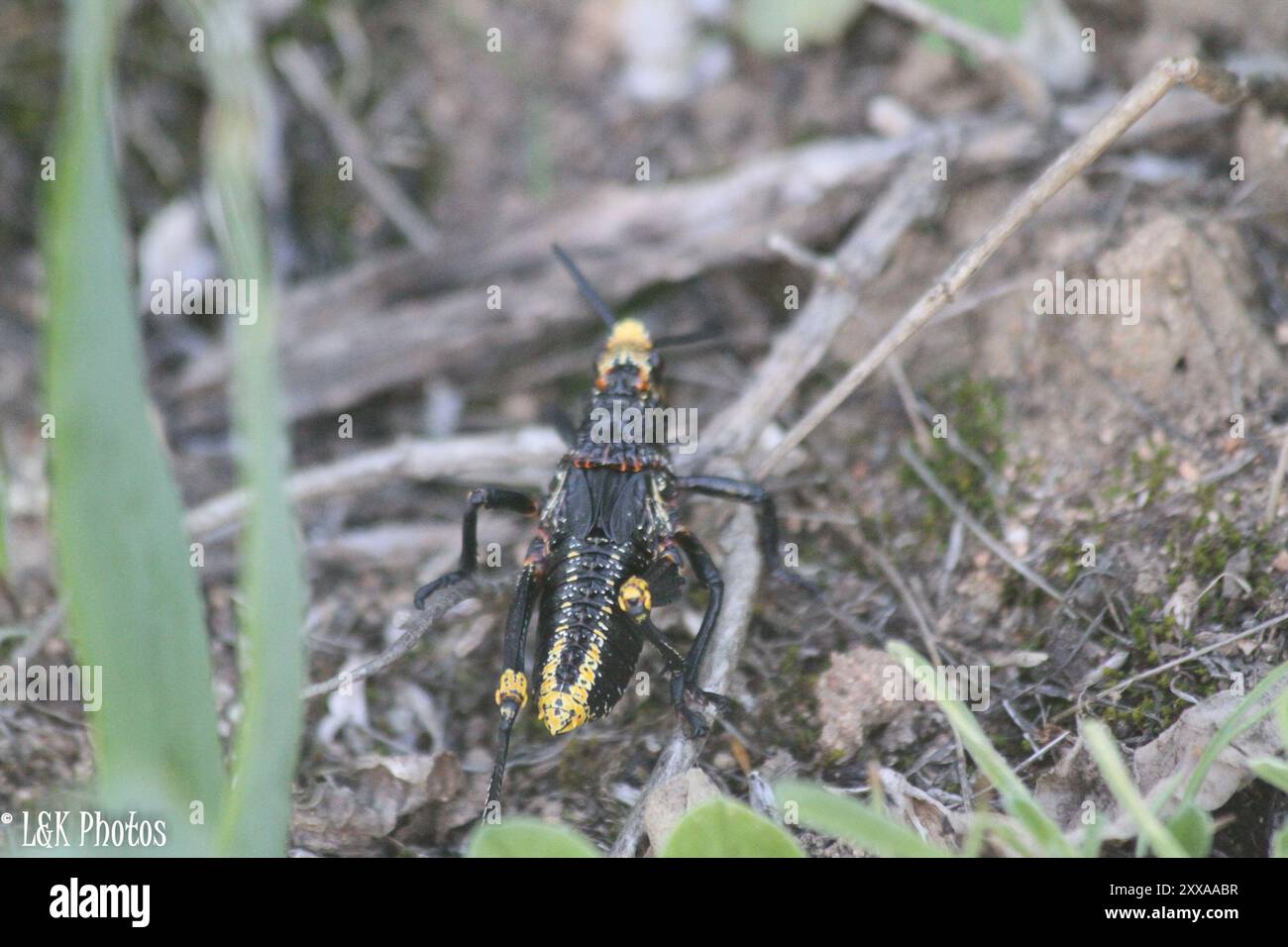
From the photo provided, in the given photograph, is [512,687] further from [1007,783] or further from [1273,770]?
[1273,770]

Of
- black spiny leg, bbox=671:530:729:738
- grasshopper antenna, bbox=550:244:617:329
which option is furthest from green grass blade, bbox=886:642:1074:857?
grasshopper antenna, bbox=550:244:617:329

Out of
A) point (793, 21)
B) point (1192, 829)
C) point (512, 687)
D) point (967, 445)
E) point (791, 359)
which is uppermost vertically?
point (793, 21)

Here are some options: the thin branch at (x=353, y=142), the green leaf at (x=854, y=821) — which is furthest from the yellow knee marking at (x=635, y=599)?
the thin branch at (x=353, y=142)

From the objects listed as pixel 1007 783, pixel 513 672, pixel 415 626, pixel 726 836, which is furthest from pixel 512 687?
pixel 1007 783

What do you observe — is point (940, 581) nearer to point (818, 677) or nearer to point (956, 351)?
point (818, 677)

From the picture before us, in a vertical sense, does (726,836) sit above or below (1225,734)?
below

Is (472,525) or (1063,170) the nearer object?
(1063,170)

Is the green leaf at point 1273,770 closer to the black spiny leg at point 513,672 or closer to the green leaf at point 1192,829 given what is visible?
the green leaf at point 1192,829
